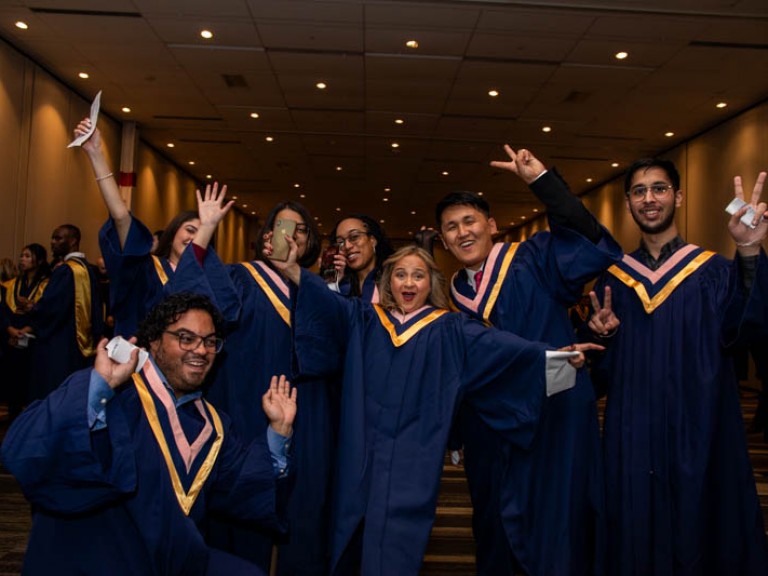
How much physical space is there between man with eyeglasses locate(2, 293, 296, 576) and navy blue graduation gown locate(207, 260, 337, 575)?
446 mm

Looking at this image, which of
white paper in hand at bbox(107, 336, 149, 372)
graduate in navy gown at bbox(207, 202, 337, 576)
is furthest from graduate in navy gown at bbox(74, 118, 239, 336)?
white paper in hand at bbox(107, 336, 149, 372)

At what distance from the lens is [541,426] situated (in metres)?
2.51

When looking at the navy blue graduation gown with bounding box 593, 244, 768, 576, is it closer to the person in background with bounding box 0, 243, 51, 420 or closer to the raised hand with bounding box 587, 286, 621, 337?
the raised hand with bounding box 587, 286, 621, 337

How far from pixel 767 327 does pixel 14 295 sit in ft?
21.0

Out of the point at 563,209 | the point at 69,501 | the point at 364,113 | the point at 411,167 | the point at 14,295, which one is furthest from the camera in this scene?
the point at 411,167

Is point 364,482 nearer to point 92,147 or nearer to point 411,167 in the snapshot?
point 92,147

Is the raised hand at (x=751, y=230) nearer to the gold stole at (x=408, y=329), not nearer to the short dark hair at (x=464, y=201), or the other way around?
the short dark hair at (x=464, y=201)

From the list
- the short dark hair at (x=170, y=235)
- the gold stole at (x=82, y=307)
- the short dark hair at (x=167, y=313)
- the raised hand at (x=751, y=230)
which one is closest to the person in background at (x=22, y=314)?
the gold stole at (x=82, y=307)

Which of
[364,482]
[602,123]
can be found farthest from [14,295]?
[602,123]

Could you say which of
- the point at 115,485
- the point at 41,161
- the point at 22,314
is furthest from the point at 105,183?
the point at 41,161

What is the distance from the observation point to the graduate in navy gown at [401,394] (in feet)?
7.40

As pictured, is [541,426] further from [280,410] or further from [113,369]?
[113,369]

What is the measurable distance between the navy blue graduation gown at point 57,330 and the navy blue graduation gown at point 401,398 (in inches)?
160

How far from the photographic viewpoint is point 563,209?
2.45 m
